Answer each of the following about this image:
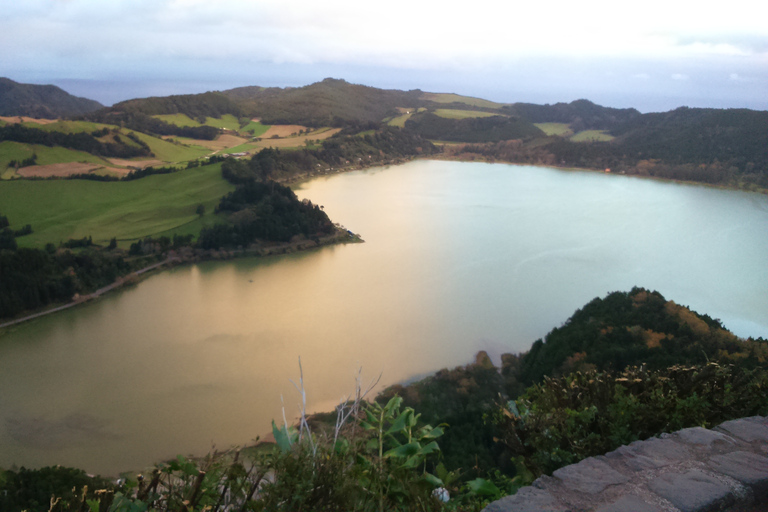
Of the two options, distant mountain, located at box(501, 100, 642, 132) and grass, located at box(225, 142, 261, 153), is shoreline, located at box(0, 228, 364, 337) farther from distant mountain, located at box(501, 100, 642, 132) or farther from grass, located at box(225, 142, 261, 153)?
distant mountain, located at box(501, 100, 642, 132)

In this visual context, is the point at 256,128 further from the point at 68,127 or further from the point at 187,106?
the point at 68,127

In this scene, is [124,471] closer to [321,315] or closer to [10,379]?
[10,379]

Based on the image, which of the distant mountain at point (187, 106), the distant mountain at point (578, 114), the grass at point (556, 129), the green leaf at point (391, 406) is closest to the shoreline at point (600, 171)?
the grass at point (556, 129)

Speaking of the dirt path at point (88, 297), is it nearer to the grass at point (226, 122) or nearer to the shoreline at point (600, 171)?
the grass at point (226, 122)

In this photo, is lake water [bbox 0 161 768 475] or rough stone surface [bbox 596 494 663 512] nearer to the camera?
rough stone surface [bbox 596 494 663 512]

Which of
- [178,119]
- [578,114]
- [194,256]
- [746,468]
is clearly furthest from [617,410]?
[578,114]

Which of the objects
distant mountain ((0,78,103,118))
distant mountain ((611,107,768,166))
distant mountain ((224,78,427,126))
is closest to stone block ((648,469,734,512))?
distant mountain ((611,107,768,166))

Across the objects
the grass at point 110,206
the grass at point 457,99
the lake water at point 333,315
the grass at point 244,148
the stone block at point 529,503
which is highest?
the grass at point 457,99

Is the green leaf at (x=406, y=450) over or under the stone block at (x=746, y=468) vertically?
over
